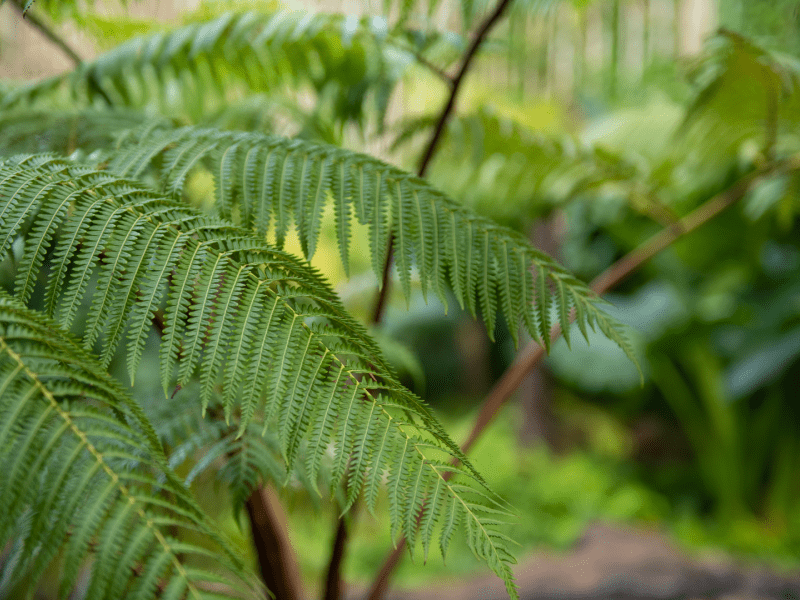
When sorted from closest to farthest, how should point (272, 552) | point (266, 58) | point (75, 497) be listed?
point (75, 497) < point (272, 552) < point (266, 58)

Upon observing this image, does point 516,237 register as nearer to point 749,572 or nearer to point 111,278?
point 111,278

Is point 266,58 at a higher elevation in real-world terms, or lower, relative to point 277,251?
higher

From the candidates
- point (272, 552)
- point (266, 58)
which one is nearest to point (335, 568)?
point (272, 552)

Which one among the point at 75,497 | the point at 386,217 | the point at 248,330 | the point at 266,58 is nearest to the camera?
the point at 75,497

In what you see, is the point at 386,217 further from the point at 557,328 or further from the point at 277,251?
the point at 557,328

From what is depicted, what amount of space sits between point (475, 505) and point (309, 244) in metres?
0.31

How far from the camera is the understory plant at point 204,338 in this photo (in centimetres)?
30

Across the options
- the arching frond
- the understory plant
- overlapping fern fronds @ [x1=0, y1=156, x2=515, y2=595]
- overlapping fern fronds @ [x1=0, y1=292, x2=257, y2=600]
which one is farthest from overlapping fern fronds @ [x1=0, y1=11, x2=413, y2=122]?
overlapping fern fronds @ [x1=0, y1=292, x2=257, y2=600]

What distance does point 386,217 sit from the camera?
554mm

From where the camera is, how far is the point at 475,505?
381mm

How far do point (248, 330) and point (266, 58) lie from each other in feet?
2.39

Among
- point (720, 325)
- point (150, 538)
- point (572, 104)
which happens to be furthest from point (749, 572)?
point (572, 104)

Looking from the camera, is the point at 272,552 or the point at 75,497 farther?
the point at 272,552

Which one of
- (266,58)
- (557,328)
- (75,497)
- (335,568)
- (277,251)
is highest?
(266,58)
